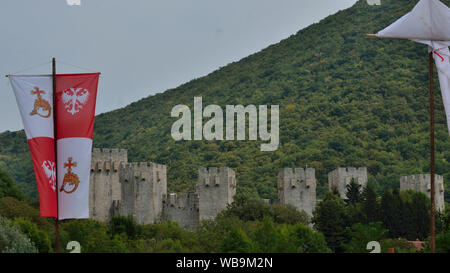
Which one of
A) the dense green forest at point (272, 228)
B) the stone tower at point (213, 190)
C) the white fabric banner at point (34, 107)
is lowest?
the dense green forest at point (272, 228)

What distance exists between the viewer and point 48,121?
27.4 metres

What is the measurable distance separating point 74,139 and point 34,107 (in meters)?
1.46

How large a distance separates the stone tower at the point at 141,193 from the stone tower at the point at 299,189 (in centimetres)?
1059

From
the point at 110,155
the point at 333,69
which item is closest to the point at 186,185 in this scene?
the point at 110,155

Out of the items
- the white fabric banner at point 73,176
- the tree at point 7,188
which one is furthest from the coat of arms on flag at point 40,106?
the tree at point 7,188

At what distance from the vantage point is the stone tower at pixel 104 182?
7662cm

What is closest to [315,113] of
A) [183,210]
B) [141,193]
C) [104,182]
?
[183,210]

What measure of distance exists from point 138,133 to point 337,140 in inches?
1008

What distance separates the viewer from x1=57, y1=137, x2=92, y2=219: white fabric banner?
88.8 ft

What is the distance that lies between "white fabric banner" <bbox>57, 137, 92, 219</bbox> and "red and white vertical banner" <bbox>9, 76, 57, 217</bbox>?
0.20 meters

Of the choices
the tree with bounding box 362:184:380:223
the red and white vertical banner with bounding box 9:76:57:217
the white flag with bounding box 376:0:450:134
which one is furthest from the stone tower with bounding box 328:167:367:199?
the red and white vertical banner with bounding box 9:76:57:217

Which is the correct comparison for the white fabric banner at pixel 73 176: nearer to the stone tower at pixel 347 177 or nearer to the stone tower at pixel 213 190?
the stone tower at pixel 213 190

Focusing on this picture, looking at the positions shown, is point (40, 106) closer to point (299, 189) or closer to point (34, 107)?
point (34, 107)

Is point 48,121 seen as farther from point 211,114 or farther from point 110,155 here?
point 211,114
